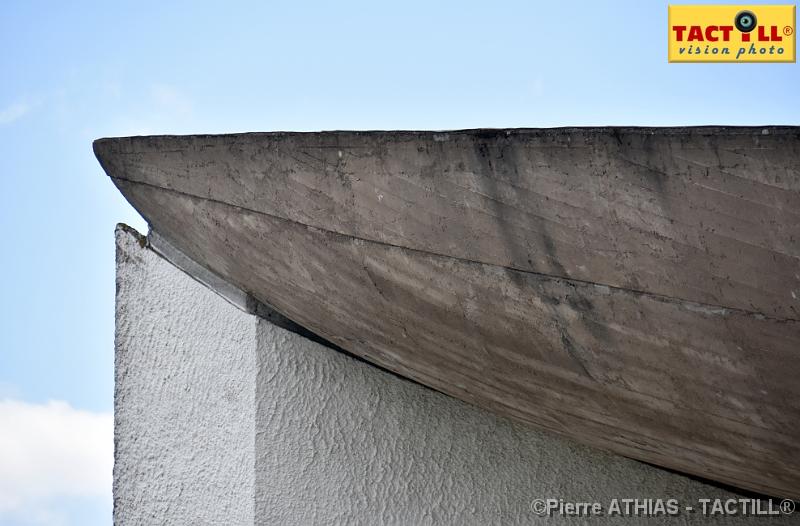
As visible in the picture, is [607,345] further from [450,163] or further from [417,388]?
[417,388]

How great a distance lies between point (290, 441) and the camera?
2387 millimetres

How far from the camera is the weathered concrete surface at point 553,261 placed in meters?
Result: 1.48

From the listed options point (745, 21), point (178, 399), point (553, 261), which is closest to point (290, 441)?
point (178, 399)

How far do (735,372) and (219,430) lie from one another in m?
1.37

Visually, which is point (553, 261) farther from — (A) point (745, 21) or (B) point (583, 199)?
(A) point (745, 21)

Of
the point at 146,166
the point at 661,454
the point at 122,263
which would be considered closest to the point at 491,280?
the point at 661,454

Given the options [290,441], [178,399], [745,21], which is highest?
[745,21]

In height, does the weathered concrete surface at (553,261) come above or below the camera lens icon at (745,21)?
below

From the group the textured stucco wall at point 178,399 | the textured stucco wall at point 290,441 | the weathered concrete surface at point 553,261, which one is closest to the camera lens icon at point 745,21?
the textured stucco wall at point 290,441

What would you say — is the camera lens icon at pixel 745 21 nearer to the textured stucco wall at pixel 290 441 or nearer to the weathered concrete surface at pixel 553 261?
the textured stucco wall at pixel 290 441

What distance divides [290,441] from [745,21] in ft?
8.79

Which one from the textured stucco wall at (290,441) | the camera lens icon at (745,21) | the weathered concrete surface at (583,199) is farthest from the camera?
the camera lens icon at (745,21)

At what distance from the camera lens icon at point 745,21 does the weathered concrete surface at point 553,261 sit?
222 cm

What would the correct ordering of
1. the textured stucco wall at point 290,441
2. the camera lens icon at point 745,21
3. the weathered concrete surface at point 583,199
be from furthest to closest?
1. the camera lens icon at point 745,21
2. the textured stucco wall at point 290,441
3. the weathered concrete surface at point 583,199
